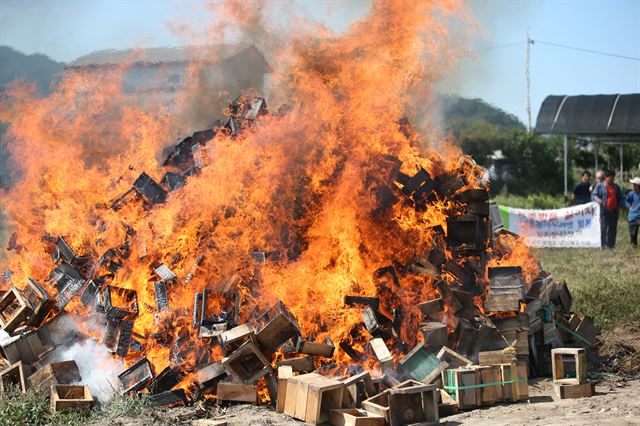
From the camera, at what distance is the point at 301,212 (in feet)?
29.2

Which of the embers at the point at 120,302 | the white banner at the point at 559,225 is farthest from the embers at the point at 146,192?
the white banner at the point at 559,225

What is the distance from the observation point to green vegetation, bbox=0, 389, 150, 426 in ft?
22.3

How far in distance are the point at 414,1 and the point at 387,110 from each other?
→ 1552mm

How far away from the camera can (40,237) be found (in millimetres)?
9648

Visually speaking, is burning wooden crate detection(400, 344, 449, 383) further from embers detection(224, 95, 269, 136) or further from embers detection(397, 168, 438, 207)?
embers detection(224, 95, 269, 136)

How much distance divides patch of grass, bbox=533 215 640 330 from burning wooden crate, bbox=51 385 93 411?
692 cm

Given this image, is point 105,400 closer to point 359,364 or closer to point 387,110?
point 359,364

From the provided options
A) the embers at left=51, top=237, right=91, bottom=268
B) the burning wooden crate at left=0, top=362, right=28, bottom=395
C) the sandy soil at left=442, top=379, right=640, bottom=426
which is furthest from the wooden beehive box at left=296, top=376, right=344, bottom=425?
the embers at left=51, top=237, right=91, bottom=268

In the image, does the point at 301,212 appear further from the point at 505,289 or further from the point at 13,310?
the point at 13,310

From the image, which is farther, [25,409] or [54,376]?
[54,376]

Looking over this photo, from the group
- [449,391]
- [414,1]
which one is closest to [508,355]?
[449,391]

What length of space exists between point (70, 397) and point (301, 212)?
332 centimetres

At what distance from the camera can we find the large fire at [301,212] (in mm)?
8250

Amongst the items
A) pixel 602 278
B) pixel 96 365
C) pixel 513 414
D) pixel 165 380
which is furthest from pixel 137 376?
pixel 602 278
